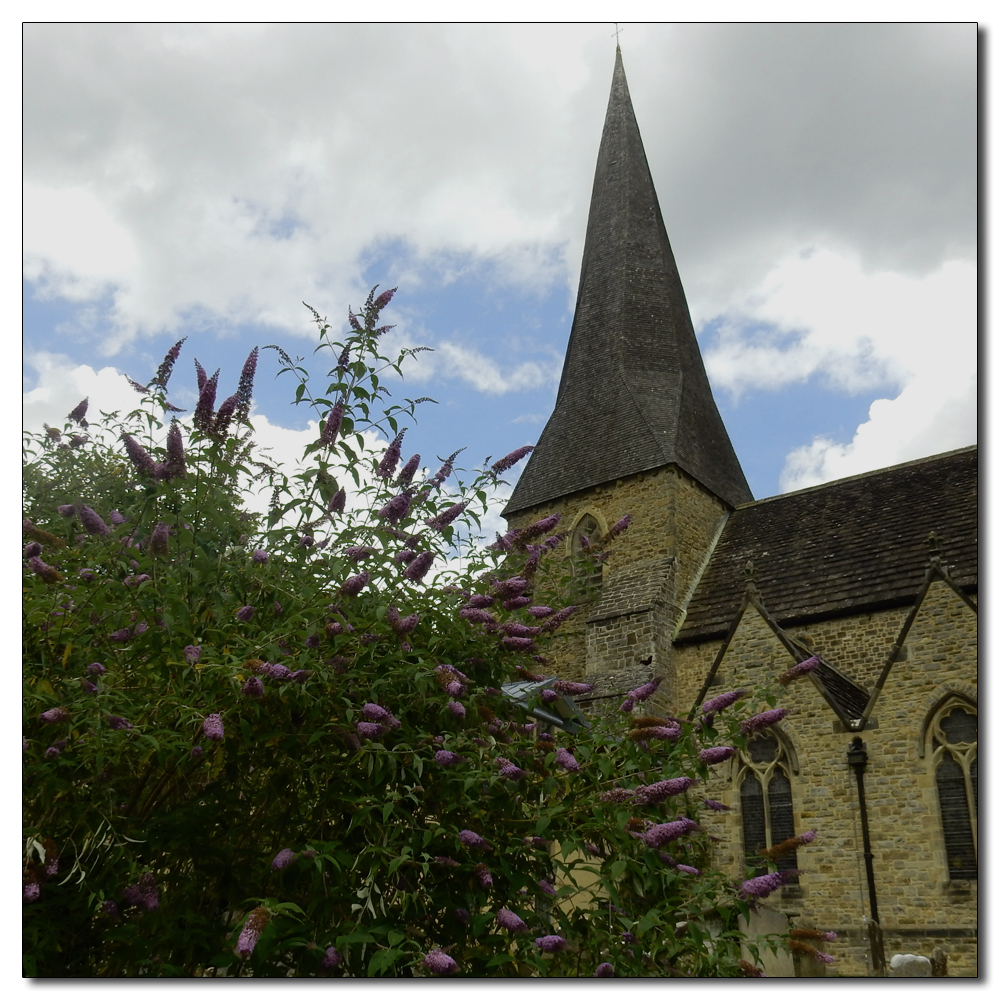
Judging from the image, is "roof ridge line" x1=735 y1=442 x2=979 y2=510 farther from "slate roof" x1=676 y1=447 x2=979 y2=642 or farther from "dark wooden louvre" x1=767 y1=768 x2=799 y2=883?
"dark wooden louvre" x1=767 y1=768 x2=799 y2=883

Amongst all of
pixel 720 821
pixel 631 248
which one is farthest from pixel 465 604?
pixel 631 248

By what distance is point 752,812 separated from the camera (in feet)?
35.2

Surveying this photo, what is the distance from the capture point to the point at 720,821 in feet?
33.8

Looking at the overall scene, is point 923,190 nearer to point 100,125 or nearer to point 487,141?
point 487,141

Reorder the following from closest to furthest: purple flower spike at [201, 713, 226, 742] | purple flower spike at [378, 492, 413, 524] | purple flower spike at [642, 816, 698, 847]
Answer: purple flower spike at [201, 713, 226, 742], purple flower spike at [642, 816, 698, 847], purple flower spike at [378, 492, 413, 524]

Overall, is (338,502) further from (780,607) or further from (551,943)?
(780,607)

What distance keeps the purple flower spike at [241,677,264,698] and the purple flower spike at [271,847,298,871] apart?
0.57m

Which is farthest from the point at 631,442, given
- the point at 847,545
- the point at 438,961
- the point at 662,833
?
the point at 438,961

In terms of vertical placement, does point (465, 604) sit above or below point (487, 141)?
below

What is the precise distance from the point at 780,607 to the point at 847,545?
5.42 ft

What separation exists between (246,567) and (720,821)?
8.30 metres

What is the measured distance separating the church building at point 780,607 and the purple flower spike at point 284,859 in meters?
2.09

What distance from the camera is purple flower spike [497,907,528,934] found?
3235mm

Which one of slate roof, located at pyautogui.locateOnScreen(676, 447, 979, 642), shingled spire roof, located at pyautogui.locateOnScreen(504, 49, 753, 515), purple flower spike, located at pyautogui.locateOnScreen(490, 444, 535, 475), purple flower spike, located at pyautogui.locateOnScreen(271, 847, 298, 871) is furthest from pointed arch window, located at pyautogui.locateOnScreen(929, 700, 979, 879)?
shingled spire roof, located at pyautogui.locateOnScreen(504, 49, 753, 515)
